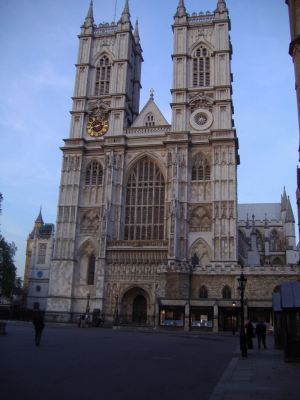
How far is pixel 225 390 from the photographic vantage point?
8445mm

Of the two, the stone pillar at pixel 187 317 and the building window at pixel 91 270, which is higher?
the building window at pixel 91 270

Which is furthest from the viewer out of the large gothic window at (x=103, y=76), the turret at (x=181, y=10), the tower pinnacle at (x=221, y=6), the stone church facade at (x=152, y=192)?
the large gothic window at (x=103, y=76)

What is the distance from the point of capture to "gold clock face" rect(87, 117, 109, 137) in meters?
53.5

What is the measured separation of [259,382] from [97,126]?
4709cm

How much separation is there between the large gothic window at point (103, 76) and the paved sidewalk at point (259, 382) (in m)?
47.2

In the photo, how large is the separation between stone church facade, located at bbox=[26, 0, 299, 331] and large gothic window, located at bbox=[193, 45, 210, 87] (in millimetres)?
133

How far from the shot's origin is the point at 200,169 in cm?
4925

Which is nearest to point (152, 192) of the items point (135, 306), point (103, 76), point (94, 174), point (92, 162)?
point (94, 174)

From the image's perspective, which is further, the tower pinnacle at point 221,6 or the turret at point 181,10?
the turret at point 181,10

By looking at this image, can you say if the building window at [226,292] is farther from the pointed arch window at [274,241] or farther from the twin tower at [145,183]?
Result: the pointed arch window at [274,241]

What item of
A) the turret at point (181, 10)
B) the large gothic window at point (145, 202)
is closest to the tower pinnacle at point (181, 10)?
the turret at point (181, 10)

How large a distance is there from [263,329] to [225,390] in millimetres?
13200

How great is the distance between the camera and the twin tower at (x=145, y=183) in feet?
149

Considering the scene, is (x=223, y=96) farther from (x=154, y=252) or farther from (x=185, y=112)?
(x=154, y=252)
